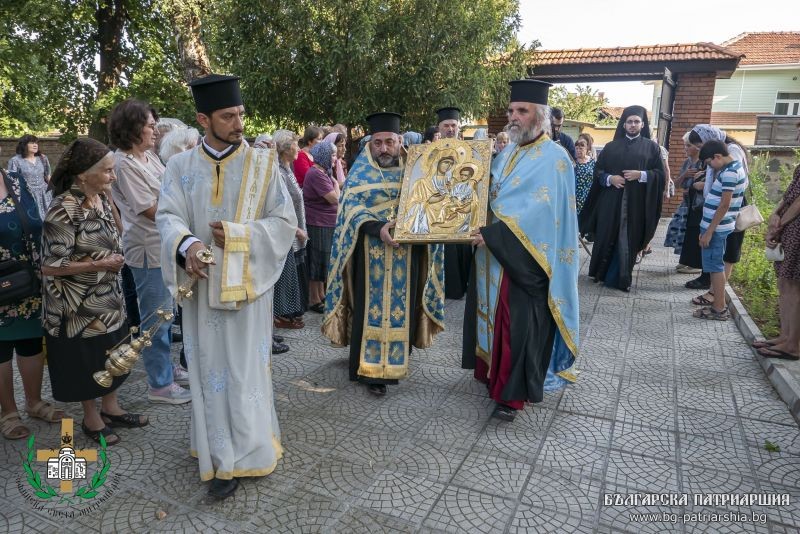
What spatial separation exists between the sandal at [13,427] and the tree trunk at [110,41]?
13905mm

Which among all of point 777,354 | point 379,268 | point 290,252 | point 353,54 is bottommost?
point 777,354

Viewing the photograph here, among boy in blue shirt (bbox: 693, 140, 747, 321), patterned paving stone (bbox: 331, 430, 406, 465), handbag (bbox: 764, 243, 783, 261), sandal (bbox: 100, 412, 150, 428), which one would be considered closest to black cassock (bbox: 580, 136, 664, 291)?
boy in blue shirt (bbox: 693, 140, 747, 321)

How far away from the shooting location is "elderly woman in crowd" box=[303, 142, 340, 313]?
238 inches

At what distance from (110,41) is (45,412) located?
589 inches

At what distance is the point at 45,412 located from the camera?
374 cm

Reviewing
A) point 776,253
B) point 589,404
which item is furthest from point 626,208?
point 589,404

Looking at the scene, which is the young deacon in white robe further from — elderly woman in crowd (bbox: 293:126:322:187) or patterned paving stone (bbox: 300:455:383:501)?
elderly woman in crowd (bbox: 293:126:322:187)

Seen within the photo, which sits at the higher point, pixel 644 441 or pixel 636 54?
pixel 636 54

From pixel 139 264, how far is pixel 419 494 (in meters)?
2.42

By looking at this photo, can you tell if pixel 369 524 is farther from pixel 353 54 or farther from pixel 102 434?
pixel 353 54

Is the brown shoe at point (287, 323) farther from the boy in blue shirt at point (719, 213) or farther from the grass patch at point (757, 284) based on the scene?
the grass patch at point (757, 284)

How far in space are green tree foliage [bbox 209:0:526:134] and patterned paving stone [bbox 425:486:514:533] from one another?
28.4 feet

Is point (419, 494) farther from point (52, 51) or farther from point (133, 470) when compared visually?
point (52, 51)

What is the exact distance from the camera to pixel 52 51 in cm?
1506
